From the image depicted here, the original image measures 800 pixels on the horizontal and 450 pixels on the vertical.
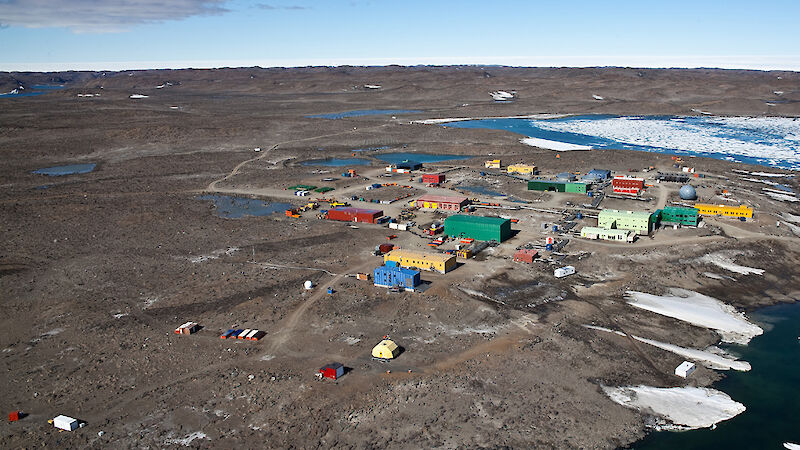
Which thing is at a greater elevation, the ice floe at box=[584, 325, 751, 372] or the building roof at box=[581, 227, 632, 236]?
the building roof at box=[581, 227, 632, 236]

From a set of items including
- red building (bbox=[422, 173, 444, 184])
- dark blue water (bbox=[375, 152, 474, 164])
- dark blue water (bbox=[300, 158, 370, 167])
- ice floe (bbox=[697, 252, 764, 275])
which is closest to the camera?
ice floe (bbox=[697, 252, 764, 275])

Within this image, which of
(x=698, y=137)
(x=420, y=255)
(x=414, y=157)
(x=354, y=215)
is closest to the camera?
(x=420, y=255)

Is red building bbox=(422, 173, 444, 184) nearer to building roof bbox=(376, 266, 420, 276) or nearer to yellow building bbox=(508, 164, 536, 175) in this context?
yellow building bbox=(508, 164, 536, 175)

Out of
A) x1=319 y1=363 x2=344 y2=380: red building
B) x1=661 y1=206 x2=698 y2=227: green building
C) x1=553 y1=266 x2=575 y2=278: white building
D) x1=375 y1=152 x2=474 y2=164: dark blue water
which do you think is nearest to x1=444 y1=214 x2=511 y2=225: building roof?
x1=553 y1=266 x2=575 y2=278: white building

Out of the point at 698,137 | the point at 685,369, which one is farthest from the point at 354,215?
the point at 698,137

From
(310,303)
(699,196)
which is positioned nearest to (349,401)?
(310,303)

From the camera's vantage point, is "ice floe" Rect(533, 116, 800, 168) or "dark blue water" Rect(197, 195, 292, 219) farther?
"ice floe" Rect(533, 116, 800, 168)

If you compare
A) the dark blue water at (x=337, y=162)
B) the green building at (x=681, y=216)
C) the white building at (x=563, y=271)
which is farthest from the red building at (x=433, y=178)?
the white building at (x=563, y=271)

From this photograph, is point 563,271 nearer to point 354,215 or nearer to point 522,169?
point 354,215
